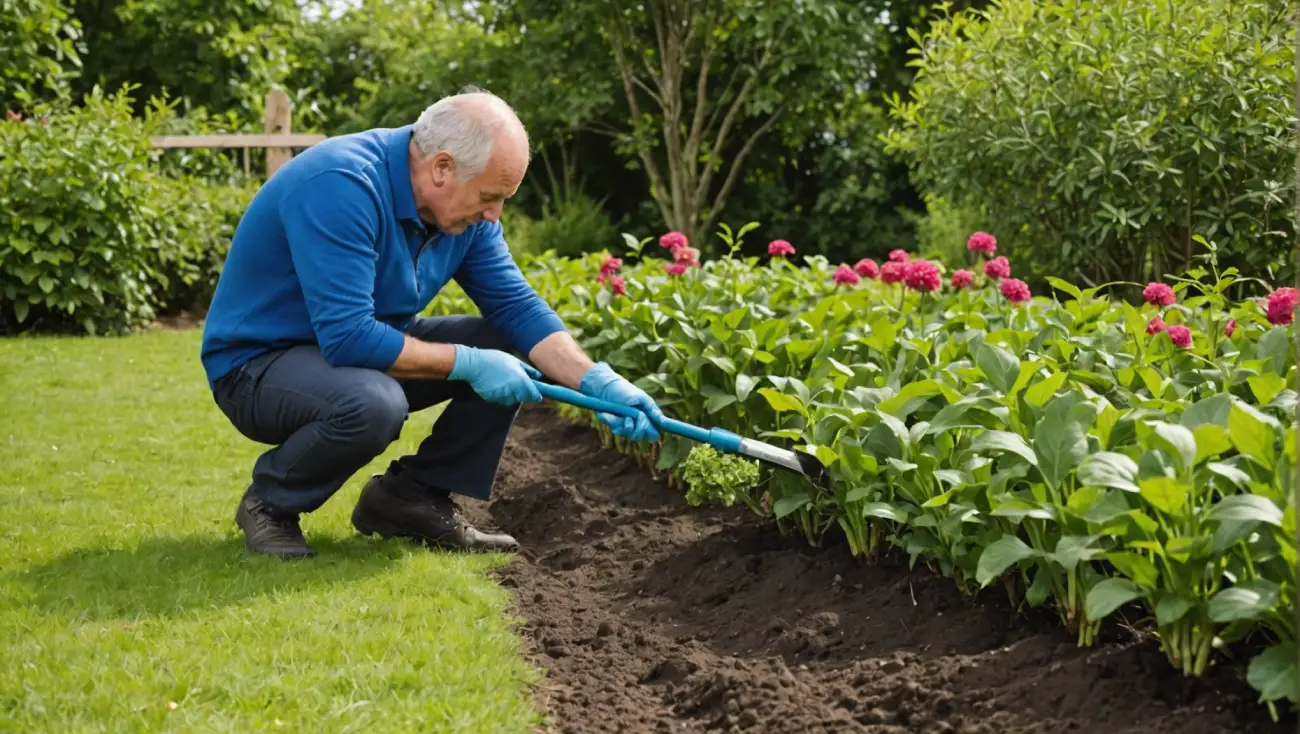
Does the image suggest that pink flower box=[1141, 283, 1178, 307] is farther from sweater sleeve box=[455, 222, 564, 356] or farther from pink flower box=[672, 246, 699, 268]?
pink flower box=[672, 246, 699, 268]

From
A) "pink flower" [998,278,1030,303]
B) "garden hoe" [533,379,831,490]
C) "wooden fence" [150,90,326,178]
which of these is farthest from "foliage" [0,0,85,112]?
"pink flower" [998,278,1030,303]

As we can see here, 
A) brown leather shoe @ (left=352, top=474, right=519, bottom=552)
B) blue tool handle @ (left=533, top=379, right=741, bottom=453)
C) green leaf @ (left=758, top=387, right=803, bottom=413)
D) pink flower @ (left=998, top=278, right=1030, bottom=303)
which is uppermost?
pink flower @ (left=998, top=278, right=1030, bottom=303)

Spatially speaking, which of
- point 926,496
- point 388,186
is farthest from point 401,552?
point 926,496

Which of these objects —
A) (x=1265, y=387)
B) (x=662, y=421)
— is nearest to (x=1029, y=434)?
(x=1265, y=387)

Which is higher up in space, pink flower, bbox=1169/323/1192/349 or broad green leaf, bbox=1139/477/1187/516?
pink flower, bbox=1169/323/1192/349

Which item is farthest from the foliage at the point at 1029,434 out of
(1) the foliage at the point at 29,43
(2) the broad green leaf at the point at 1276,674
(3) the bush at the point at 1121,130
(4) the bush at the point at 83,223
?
(1) the foliage at the point at 29,43

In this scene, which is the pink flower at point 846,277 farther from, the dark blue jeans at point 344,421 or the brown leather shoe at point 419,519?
the brown leather shoe at point 419,519

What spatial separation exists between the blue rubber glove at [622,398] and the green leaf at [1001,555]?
1.19 m

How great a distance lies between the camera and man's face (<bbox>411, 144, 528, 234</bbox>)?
336 cm

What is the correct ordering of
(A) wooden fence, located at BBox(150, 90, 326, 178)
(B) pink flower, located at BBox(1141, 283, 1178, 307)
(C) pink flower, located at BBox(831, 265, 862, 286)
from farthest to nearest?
(A) wooden fence, located at BBox(150, 90, 326, 178)
(C) pink flower, located at BBox(831, 265, 862, 286)
(B) pink flower, located at BBox(1141, 283, 1178, 307)

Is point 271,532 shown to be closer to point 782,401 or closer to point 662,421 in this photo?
point 662,421

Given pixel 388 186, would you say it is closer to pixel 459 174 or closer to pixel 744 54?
pixel 459 174

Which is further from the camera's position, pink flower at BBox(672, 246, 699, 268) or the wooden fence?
the wooden fence

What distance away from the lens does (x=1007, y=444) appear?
2520 millimetres
